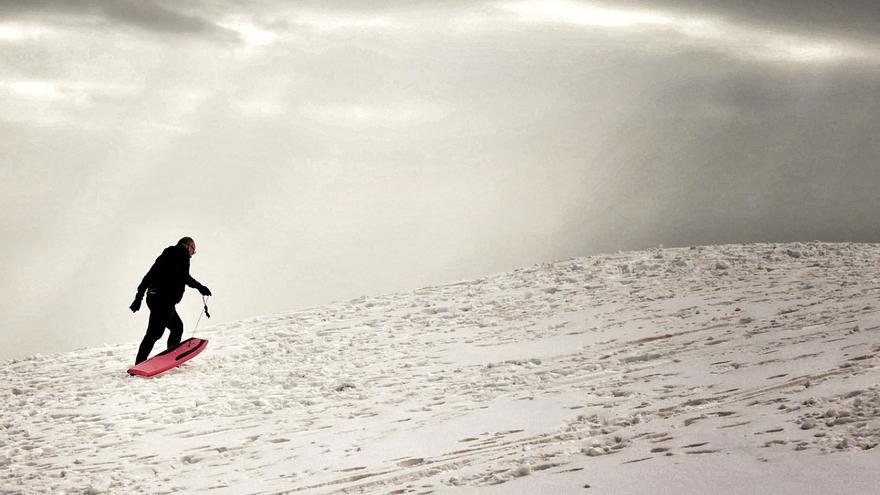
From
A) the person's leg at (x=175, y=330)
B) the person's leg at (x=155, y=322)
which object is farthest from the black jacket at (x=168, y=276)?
the person's leg at (x=175, y=330)

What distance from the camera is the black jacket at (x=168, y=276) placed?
38.8 feet

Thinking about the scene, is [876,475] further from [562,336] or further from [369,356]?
[369,356]

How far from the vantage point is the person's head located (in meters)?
12.0

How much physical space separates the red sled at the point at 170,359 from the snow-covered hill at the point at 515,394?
0.53ft

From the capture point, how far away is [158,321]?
11914 millimetres

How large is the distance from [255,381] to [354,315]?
3.98 metres

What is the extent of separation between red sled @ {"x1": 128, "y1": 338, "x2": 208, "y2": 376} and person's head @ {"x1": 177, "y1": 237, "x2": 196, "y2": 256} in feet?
4.48

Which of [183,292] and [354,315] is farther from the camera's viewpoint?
[354,315]

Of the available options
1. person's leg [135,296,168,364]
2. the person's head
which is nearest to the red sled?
person's leg [135,296,168,364]

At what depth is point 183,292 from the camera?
12.0 meters

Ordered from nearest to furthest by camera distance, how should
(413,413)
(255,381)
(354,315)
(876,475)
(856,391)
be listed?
1. (876,475)
2. (856,391)
3. (413,413)
4. (255,381)
5. (354,315)

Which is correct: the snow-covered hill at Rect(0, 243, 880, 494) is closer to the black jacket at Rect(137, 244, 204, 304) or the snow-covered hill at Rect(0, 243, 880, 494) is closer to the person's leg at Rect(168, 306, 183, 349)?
the person's leg at Rect(168, 306, 183, 349)

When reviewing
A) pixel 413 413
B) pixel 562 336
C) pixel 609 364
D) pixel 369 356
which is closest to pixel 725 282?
pixel 562 336

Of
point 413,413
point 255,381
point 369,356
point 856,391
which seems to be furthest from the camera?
point 369,356
